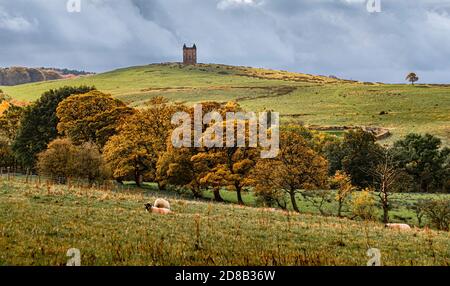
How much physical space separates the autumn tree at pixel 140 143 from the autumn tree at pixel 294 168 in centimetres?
1738

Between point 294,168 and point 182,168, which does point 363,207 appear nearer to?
point 294,168

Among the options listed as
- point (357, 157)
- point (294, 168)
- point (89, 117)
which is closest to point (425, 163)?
point (357, 157)

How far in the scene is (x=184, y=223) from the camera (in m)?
23.0

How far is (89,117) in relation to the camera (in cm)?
7519

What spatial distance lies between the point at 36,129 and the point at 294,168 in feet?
151

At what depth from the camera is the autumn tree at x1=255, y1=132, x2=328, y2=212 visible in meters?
56.1

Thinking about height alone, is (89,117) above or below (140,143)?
above

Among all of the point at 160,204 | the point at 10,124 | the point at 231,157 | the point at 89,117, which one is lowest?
the point at 160,204

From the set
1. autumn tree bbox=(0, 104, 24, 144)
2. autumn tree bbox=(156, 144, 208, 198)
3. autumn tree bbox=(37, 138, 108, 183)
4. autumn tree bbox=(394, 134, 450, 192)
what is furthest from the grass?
autumn tree bbox=(0, 104, 24, 144)

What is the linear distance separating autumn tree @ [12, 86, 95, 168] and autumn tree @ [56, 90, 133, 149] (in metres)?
2.94

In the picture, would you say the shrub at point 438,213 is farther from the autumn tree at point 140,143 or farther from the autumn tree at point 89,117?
the autumn tree at point 89,117

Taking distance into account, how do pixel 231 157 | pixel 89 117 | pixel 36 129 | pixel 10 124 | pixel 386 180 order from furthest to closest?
pixel 10 124 < pixel 36 129 < pixel 89 117 < pixel 231 157 < pixel 386 180

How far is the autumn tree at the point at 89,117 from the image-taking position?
7456cm
